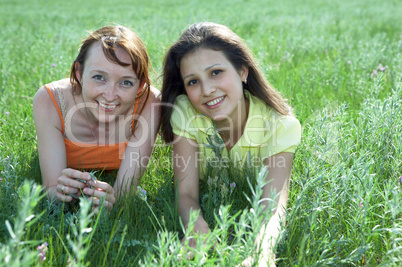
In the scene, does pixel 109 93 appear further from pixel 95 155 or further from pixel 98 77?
pixel 95 155

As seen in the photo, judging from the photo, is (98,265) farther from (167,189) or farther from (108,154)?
(108,154)

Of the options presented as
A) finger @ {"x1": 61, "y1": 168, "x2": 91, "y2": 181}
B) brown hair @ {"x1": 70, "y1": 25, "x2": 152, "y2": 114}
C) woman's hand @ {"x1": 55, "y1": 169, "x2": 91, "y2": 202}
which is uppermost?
brown hair @ {"x1": 70, "y1": 25, "x2": 152, "y2": 114}

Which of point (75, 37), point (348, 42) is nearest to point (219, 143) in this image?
point (348, 42)

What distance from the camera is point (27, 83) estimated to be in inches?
196

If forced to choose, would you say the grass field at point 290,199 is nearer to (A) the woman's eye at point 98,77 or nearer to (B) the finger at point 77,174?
(B) the finger at point 77,174

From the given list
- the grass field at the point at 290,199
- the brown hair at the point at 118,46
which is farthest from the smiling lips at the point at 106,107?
the grass field at the point at 290,199

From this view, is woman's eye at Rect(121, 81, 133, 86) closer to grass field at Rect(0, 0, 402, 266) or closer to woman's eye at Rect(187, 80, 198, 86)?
grass field at Rect(0, 0, 402, 266)

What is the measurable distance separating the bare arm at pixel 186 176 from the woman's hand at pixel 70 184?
23.2 inches

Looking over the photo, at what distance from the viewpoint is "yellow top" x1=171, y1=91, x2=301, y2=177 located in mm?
2887

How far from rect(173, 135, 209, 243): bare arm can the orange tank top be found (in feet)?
1.80

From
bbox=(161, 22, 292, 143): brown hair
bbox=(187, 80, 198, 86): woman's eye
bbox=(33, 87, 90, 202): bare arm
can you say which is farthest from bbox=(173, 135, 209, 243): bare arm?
bbox=(33, 87, 90, 202): bare arm

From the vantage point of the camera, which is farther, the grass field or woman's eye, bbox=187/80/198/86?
woman's eye, bbox=187/80/198/86

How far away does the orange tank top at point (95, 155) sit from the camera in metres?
3.24

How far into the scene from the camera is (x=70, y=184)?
2559 millimetres
